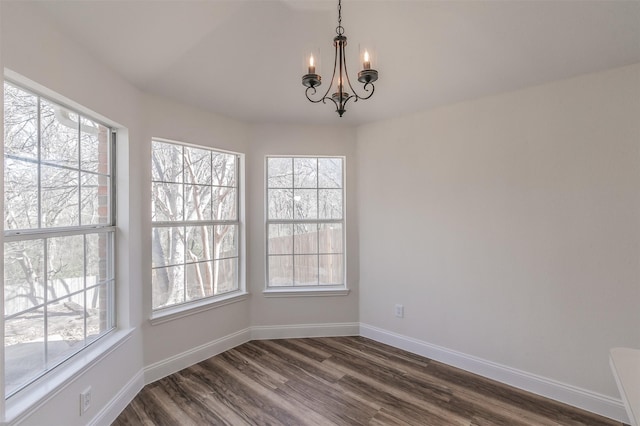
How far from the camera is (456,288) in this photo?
2.62m

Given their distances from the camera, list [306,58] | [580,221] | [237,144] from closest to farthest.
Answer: [306,58] → [580,221] → [237,144]

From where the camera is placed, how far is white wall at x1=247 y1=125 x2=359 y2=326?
123 inches

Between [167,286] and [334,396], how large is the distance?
5.54ft

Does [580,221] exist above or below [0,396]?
above

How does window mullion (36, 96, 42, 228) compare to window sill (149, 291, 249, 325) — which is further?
window sill (149, 291, 249, 325)

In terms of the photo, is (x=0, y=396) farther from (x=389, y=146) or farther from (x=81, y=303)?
(x=389, y=146)

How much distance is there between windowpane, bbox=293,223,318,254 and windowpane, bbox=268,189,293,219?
193 millimetres

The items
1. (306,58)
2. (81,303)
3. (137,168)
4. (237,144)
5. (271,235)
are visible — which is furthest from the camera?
(271,235)

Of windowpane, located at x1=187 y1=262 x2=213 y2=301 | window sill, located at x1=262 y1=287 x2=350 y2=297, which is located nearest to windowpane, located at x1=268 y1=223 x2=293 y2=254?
window sill, located at x1=262 y1=287 x2=350 y2=297

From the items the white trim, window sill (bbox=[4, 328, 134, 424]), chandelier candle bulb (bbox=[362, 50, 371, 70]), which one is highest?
chandelier candle bulb (bbox=[362, 50, 371, 70])

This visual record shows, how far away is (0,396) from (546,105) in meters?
3.59

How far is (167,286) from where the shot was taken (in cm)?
258

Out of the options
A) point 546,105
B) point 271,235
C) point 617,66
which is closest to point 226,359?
point 271,235

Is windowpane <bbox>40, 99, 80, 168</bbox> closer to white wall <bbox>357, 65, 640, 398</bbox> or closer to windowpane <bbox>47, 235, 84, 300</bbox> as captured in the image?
windowpane <bbox>47, 235, 84, 300</bbox>
